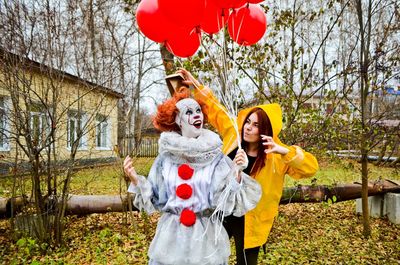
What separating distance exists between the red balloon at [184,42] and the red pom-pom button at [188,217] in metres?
1.41

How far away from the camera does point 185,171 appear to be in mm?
2152

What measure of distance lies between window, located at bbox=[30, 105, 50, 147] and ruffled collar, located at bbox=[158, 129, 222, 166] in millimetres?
2478

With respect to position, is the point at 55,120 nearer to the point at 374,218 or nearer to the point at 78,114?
the point at 78,114

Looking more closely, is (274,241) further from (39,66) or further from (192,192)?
(39,66)

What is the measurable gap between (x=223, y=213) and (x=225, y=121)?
0.88m

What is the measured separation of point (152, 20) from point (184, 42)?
1.09 ft

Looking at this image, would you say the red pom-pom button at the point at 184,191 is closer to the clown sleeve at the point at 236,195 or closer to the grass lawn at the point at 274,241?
the clown sleeve at the point at 236,195

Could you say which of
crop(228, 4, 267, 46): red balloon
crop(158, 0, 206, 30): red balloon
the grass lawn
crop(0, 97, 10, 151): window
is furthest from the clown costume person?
crop(0, 97, 10, 151): window

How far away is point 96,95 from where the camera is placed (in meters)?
4.77

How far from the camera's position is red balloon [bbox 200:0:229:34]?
2.51 metres

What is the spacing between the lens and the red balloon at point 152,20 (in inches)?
103

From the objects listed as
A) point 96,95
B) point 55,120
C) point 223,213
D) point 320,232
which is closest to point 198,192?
point 223,213

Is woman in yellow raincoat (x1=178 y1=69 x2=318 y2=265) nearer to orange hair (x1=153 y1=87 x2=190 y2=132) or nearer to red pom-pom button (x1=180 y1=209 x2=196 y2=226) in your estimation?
orange hair (x1=153 y1=87 x2=190 y2=132)

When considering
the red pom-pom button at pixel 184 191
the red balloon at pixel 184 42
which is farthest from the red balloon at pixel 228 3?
the red pom-pom button at pixel 184 191
